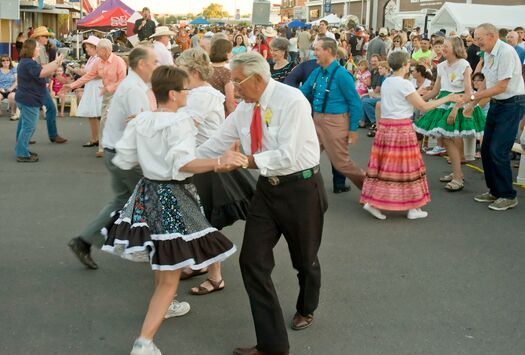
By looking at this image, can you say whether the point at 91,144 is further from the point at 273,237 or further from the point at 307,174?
the point at 307,174

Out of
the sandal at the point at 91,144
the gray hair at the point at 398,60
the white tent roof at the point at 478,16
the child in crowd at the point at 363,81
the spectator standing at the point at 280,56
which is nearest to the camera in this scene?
the gray hair at the point at 398,60

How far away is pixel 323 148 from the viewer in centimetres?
798

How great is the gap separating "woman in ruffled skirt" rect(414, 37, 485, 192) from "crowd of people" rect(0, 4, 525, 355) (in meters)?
0.02

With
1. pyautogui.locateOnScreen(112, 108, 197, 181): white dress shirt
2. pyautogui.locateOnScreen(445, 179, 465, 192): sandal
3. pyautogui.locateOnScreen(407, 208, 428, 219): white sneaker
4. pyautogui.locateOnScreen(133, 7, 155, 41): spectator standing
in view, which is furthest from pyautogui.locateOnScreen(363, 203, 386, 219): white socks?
pyautogui.locateOnScreen(133, 7, 155, 41): spectator standing

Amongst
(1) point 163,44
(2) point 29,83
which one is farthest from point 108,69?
(1) point 163,44

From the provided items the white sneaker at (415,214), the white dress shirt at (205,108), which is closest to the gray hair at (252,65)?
the white dress shirt at (205,108)

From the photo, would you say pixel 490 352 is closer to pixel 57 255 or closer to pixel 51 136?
pixel 57 255

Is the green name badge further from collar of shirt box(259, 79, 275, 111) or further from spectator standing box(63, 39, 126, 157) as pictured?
spectator standing box(63, 39, 126, 157)

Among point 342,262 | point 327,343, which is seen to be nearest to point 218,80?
point 342,262

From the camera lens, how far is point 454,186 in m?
8.55

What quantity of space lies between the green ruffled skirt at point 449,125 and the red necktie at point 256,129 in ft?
16.3

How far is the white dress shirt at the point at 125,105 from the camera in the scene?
213 inches

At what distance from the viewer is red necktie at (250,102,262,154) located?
12.9ft

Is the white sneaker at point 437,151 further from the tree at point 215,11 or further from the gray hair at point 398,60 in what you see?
the tree at point 215,11
